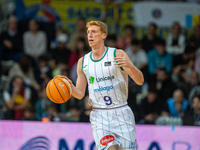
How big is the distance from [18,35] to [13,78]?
6.24ft

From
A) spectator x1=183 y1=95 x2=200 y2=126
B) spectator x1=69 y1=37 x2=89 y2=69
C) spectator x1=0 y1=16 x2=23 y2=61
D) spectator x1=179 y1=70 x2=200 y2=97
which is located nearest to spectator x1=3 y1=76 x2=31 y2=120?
spectator x1=0 y1=16 x2=23 y2=61

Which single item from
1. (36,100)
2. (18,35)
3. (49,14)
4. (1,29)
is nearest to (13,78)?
(36,100)

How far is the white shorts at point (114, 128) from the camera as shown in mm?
4898

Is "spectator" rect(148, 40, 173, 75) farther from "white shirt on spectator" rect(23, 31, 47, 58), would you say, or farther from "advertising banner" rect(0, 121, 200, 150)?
"advertising banner" rect(0, 121, 200, 150)

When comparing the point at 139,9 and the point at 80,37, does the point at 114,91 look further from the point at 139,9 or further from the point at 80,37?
the point at 139,9

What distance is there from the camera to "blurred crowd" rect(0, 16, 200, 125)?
882 cm

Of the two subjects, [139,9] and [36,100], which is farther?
[139,9]

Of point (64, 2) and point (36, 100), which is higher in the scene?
point (64, 2)

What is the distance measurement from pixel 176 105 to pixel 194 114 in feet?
1.90

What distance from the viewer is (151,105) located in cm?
902

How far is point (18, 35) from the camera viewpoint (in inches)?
434

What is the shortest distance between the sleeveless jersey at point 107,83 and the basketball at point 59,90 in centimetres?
42

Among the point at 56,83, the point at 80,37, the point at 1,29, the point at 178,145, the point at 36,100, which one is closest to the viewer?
the point at 56,83

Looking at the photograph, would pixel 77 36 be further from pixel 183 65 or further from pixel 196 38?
pixel 196 38
